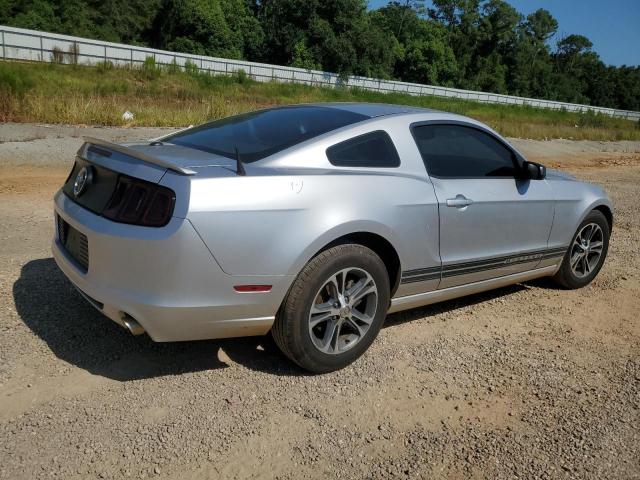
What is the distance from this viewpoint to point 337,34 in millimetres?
53281

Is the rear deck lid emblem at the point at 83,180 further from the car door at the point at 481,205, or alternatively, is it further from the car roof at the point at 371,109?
the car door at the point at 481,205

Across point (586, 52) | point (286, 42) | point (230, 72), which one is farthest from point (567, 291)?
point (586, 52)

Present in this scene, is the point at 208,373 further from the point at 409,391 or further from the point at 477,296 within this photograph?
A: the point at 477,296

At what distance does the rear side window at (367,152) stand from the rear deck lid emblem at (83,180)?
137 cm

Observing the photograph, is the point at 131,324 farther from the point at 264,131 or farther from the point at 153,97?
the point at 153,97

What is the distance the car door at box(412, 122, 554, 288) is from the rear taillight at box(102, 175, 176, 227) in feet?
5.91

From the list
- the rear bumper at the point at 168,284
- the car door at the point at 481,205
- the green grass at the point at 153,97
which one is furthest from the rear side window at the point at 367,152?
the green grass at the point at 153,97

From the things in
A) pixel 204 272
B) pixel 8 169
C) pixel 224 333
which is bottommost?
pixel 8 169

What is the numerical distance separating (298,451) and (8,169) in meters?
8.17

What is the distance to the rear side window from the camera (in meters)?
3.58

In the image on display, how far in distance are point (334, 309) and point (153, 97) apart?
78.7ft

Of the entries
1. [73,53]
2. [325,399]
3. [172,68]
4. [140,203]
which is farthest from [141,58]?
[325,399]

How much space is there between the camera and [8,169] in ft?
30.2

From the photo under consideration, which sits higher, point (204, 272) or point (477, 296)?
point (204, 272)
